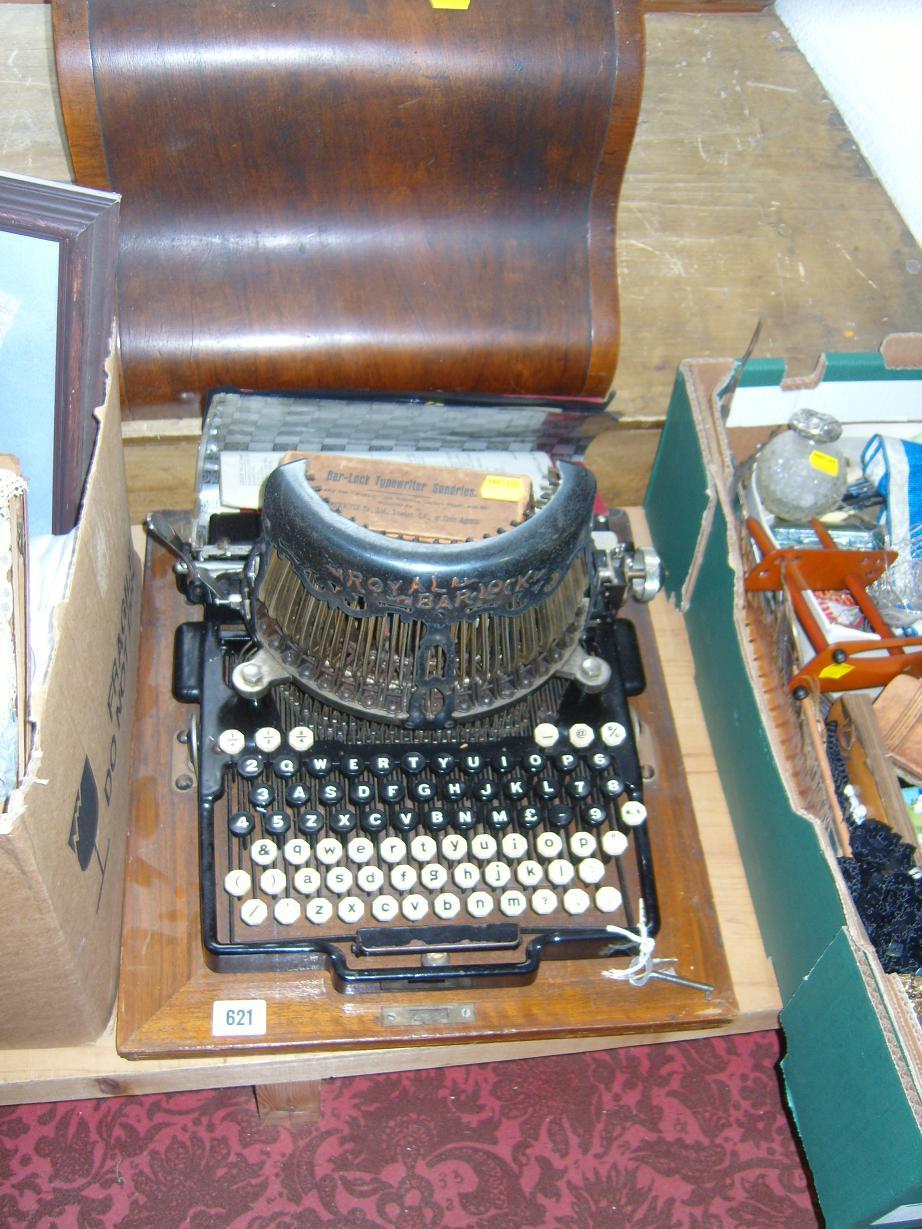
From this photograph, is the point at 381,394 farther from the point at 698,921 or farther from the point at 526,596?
the point at 698,921

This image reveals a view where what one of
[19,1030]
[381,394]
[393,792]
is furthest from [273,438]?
[19,1030]

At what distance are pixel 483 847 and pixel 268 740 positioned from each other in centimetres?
31

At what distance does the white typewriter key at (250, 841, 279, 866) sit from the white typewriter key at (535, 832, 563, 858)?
0.34 m

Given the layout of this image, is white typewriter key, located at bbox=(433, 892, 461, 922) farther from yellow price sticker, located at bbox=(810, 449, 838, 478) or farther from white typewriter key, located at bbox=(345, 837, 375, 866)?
yellow price sticker, located at bbox=(810, 449, 838, 478)

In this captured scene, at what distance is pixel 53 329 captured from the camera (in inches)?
51.3

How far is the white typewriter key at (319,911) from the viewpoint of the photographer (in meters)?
1.38

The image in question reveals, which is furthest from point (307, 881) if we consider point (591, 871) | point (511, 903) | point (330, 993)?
point (591, 871)

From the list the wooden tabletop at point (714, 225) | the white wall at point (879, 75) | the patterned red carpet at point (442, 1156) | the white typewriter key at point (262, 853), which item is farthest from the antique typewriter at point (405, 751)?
the white wall at point (879, 75)

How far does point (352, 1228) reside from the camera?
166 cm

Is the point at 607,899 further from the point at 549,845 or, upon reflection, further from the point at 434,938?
the point at 434,938

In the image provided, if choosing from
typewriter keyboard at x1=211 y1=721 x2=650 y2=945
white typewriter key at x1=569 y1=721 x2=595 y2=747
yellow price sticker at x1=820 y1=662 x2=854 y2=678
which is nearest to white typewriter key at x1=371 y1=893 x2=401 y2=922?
typewriter keyboard at x1=211 y1=721 x2=650 y2=945

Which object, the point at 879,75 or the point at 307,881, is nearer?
the point at 307,881

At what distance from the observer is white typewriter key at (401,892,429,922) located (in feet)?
4.53

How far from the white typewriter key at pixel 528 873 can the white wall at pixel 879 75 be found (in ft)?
4.57
